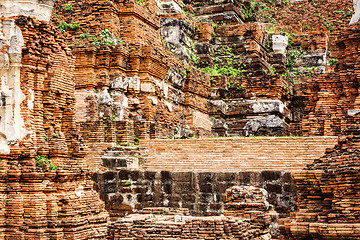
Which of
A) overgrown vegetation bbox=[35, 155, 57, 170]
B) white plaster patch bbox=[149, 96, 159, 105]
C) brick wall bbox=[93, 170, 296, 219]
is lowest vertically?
brick wall bbox=[93, 170, 296, 219]

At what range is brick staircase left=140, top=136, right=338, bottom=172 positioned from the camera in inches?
538

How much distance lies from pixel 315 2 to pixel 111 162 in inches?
534

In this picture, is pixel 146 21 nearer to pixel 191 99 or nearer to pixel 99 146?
pixel 191 99

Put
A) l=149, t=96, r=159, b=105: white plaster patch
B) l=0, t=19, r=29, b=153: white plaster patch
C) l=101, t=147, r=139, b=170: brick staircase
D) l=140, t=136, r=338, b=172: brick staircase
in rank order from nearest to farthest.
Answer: l=0, t=19, r=29, b=153: white plaster patch, l=140, t=136, r=338, b=172: brick staircase, l=101, t=147, r=139, b=170: brick staircase, l=149, t=96, r=159, b=105: white plaster patch

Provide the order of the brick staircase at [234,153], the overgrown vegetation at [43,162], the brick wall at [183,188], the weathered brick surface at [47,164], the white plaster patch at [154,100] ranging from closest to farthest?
the weathered brick surface at [47,164], the overgrown vegetation at [43,162], the brick wall at [183,188], the brick staircase at [234,153], the white plaster patch at [154,100]

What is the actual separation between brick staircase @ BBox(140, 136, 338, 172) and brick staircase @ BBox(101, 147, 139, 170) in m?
0.22

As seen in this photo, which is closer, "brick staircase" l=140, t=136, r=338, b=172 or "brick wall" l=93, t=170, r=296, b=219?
"brick wall" l=93, t=170, r=296, b=219

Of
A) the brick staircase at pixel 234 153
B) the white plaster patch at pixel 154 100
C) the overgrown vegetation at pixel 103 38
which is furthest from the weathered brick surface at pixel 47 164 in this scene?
the white plaster patch at pixel 154 100

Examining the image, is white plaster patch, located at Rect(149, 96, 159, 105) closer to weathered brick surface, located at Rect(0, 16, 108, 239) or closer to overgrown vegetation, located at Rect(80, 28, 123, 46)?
overgrown vegetation, located at Rect(80, 28, 123, 46)

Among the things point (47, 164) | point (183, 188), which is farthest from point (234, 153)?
point (47, 164)

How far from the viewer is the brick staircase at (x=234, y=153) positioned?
13656mm

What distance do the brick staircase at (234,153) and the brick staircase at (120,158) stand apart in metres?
0.22

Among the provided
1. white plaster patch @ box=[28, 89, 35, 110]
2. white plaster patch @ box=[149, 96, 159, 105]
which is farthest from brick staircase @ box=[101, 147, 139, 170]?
white plaster patch @ box=[28, 89, 35, 110]

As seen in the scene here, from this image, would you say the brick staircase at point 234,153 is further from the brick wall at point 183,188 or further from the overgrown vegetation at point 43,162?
the overgrown vegetation at point 43,162
